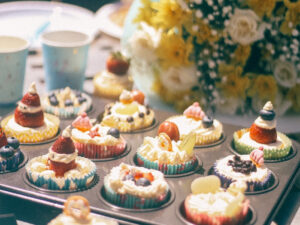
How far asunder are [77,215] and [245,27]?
1243 millimetres

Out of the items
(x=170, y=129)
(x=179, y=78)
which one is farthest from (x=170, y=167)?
(x=179, y=78)

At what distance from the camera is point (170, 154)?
2.35 m

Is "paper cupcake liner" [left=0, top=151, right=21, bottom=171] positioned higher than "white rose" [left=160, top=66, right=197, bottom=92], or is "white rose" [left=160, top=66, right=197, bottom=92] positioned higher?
"white rose" [left=160, top=66, right=197, bottom=92]

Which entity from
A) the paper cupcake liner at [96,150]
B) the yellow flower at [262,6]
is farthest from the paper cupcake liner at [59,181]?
the yellow flower at [262,6]

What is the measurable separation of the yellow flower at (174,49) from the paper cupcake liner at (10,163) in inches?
33.4

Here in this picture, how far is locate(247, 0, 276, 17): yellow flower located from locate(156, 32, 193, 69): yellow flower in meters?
0.31

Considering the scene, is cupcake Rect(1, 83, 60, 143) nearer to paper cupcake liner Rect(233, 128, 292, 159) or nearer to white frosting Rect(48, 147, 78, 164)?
white frosting Rect(48, 147, 78, 164)

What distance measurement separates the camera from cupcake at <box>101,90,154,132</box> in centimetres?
266

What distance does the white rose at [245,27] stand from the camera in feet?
8.86

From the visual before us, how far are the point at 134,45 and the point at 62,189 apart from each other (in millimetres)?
935

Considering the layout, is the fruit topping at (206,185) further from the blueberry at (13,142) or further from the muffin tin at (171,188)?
the blueberry at (13,142)

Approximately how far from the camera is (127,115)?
8.83 ft

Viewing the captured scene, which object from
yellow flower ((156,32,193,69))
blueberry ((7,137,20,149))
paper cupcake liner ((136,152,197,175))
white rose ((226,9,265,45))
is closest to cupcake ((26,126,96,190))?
blueberry ((7,137,20,149))

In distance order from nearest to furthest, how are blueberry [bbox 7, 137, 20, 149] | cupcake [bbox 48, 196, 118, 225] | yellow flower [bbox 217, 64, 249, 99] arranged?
cupcake [bbox 48, 196, 118, 225] < blueberry [bbox 7, 137, 20, 149] < yellow flower [bbox 217, 64, 249, 99]
